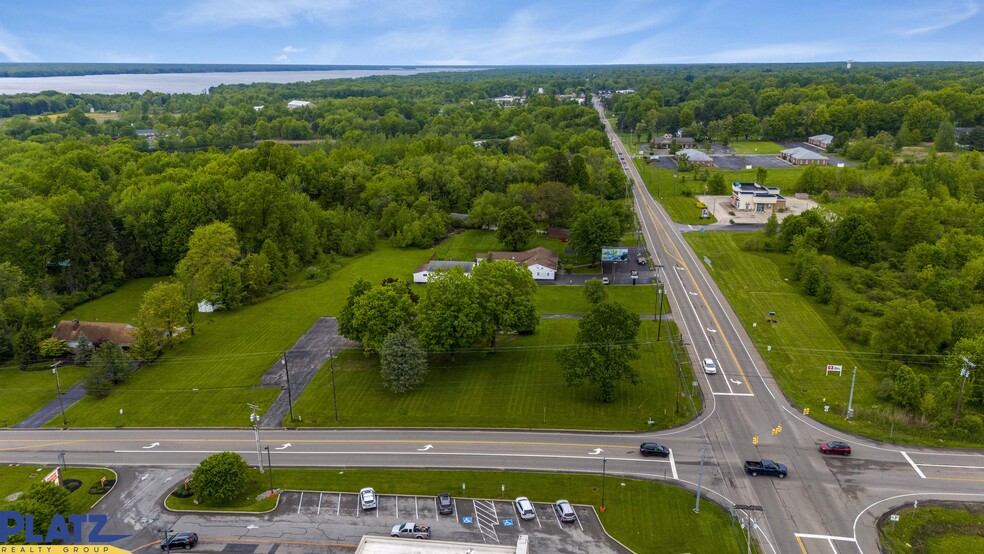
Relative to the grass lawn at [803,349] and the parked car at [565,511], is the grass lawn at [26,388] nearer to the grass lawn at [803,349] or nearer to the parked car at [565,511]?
the parked car at [565,511]

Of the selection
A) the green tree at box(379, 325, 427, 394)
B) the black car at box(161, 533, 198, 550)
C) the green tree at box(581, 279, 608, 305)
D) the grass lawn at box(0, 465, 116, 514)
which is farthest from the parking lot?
the green tree at box(581, 279, 608, 305)

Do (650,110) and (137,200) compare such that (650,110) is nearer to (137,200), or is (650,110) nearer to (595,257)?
(595,257)

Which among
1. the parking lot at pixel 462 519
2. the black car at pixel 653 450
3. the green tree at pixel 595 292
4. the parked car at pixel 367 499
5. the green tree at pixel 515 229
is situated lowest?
the parking lot at pixel 462 519

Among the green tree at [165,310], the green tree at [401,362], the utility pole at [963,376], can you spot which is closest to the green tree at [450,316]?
the green tree at [401,362]

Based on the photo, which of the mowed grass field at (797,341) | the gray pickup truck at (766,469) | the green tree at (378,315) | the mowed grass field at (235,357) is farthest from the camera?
the green tree at (378,315)

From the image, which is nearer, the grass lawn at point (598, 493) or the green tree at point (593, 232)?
the grass lawn at point (598, 493)

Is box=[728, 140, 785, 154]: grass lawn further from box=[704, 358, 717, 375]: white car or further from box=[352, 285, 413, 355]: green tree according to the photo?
box=[352, 285, 413, 355]: green tree

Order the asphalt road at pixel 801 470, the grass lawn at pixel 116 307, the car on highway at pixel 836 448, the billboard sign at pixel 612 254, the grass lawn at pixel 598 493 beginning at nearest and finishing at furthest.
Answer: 1. the grass lawn at pixel 598 493
2. the asphalt road at pixel 801 470
3. the car on highway at pixel 836 448
4. the grass lawn at pixel 116 307
5. the billboard sign at pixel 612 254

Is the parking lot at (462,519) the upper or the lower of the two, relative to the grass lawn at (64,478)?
upper
